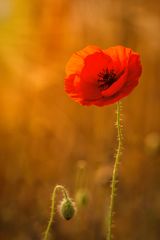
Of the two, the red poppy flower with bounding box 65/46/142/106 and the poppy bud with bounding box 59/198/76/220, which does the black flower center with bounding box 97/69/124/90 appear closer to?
the red poppy flower with bounding box 65/46/142/106

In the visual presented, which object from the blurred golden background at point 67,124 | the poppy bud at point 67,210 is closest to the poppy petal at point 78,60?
the poppy bud at point 67,210

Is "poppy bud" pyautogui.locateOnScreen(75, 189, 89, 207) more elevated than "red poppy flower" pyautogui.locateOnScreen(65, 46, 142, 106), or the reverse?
"red poppy flower" pyautogui.locateOnScreen(65, 46, 142, 106)

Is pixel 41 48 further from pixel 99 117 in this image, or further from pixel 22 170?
pixel 22 170

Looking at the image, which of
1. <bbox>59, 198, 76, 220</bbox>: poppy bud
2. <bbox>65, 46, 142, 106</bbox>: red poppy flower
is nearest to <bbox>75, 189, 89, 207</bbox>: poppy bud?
<bbox>59, 198, 76, 220</bbox>: poppy bud

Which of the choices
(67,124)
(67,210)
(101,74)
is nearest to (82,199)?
(67,210)

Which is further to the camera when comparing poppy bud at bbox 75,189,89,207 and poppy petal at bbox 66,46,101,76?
poppy bud at bbox 75,189,89,207

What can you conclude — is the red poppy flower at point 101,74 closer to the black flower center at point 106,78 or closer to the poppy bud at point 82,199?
the black flower center at point 106,78

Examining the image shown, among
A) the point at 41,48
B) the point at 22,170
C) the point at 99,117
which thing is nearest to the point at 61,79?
the point at 41,48
